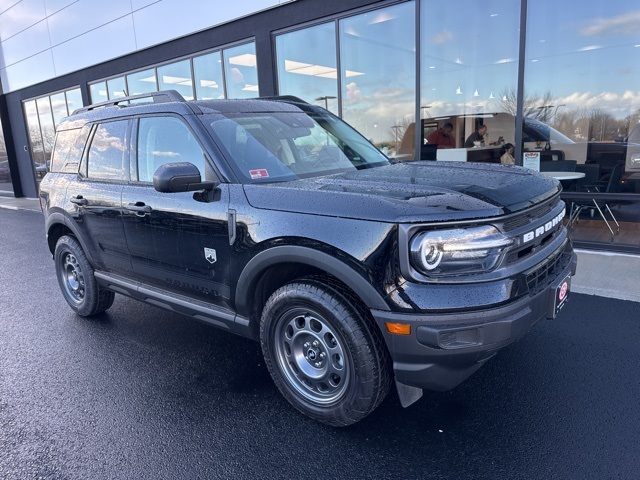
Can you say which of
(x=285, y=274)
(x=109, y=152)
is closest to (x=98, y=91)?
(x=109, y=152)

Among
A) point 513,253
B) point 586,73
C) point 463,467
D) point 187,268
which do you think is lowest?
point 463,467

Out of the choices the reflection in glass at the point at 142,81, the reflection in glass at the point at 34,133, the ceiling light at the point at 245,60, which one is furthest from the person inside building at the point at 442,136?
the reflection in glass at the point at 34,133

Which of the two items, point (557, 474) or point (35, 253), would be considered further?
point (35, 253)

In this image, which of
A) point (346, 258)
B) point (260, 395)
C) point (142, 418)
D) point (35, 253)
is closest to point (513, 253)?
point (346, 258)

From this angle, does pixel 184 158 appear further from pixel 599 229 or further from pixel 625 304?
pixel 599 229

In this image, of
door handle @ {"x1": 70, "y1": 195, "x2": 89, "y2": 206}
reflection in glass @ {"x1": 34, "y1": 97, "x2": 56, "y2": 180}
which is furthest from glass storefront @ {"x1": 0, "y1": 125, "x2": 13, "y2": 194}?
door handle @ {"x1": 70, "y1": 195, "x2": 89, "y2": 206}

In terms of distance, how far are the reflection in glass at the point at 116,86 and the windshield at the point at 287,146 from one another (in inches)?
443

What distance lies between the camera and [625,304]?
4430mm

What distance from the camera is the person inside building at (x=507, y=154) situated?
731 cm

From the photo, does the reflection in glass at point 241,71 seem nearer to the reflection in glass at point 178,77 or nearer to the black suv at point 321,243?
the reflection in glass at point 178,77

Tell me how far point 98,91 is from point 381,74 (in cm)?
955

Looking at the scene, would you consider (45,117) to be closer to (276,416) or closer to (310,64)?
(310,64)

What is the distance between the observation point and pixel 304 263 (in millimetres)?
2607

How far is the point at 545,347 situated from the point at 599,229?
13.1 feet
